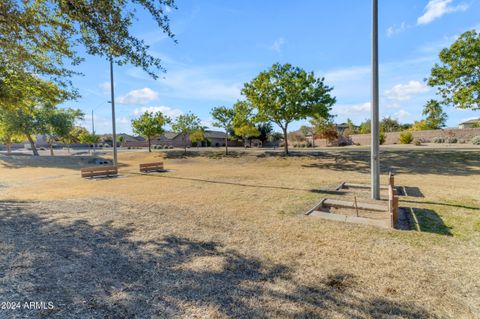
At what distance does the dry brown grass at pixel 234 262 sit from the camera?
9.61 feet

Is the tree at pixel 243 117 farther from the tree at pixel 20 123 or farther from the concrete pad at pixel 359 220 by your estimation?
the tree at pixel 20 123

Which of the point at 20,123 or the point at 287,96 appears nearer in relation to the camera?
the point at 287,96

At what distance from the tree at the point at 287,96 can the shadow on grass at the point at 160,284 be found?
19.6m

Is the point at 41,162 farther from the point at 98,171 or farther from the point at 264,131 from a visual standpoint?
the point at 264,131

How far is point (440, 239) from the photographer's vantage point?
16.0ft

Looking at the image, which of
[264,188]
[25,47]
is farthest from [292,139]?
[25,47]

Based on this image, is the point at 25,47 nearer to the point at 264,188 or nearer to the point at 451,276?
the point at 264,188

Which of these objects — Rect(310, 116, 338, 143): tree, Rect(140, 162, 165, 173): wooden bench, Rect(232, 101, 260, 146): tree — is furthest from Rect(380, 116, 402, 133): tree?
Rect(140, 162, 165, 173): wooden bench

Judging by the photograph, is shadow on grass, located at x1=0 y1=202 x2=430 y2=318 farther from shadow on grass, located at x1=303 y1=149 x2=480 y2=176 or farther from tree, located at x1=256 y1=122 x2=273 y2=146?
tree, located at x1=256 y1=122 x2=273 y2=146

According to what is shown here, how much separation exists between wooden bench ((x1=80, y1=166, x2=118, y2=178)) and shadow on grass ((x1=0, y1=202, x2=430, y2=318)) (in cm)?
1167

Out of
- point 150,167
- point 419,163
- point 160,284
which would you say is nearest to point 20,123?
point 150,167

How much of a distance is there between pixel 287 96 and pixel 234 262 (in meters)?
20.2

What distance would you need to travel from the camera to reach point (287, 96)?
73.3ft

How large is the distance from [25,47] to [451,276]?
12649 mm
